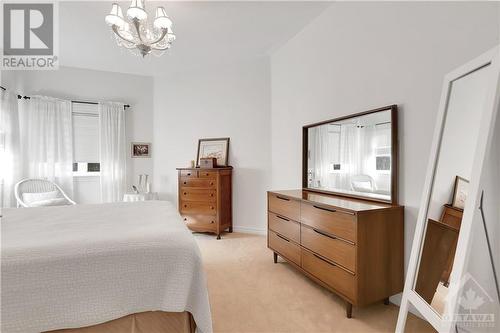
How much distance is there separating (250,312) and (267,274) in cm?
72

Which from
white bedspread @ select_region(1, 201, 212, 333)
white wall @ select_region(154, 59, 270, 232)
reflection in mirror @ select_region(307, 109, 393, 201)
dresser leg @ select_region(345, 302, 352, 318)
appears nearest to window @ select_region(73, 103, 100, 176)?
white wall @ select_region(154, 59, 270, 232)

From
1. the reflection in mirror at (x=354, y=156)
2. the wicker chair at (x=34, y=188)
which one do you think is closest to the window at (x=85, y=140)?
the wicker chair at (x=34, y=188)

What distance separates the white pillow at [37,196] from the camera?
3670 mm

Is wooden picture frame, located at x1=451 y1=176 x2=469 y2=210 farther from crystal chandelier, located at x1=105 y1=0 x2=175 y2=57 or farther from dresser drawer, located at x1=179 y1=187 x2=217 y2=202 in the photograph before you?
dresser drawer, located at x1=179 y1=187 x2=217 y2=202

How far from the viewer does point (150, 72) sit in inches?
187

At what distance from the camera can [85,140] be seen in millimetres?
4461

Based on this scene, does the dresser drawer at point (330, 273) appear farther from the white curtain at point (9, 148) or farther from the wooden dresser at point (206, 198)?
the white curtain at point (9, 148)

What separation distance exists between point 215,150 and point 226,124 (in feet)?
1.59

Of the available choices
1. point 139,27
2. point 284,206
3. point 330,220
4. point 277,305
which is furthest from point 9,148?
point 330,220

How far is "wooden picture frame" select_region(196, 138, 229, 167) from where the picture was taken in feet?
14.6

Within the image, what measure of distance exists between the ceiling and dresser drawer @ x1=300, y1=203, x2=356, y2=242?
2145 millimetres

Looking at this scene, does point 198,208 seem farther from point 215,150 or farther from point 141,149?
point 141,149

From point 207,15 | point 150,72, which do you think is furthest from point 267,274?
point 150,72

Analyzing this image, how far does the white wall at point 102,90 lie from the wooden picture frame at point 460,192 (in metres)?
4.56
